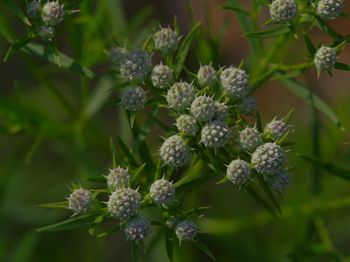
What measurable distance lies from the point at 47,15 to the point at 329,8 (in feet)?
4.34

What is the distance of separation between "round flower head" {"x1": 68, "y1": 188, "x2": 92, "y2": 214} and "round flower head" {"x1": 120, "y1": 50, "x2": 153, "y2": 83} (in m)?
0.59

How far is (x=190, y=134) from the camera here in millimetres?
2969

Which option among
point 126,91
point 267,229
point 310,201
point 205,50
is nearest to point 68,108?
point 205,50

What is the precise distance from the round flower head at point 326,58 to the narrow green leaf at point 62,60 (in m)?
1.10

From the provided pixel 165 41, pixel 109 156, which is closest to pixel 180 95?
pixel 165 41

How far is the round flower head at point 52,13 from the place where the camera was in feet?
10.2

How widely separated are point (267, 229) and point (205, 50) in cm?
225

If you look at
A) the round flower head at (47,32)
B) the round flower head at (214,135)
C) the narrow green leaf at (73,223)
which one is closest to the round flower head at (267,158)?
the round flower head at (214,135)

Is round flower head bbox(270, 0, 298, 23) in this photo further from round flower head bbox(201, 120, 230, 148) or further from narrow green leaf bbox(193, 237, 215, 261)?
narrow green leaf bbox(193, 237, 215, 261)

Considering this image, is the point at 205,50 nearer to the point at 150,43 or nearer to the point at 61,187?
the point at 150,43

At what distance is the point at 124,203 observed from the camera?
9.42 ft

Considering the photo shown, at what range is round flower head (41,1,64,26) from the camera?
310 cm

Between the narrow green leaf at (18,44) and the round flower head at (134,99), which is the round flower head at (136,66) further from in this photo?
the narrow green leaf at (18,44)

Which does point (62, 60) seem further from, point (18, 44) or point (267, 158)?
point (267, 158)
